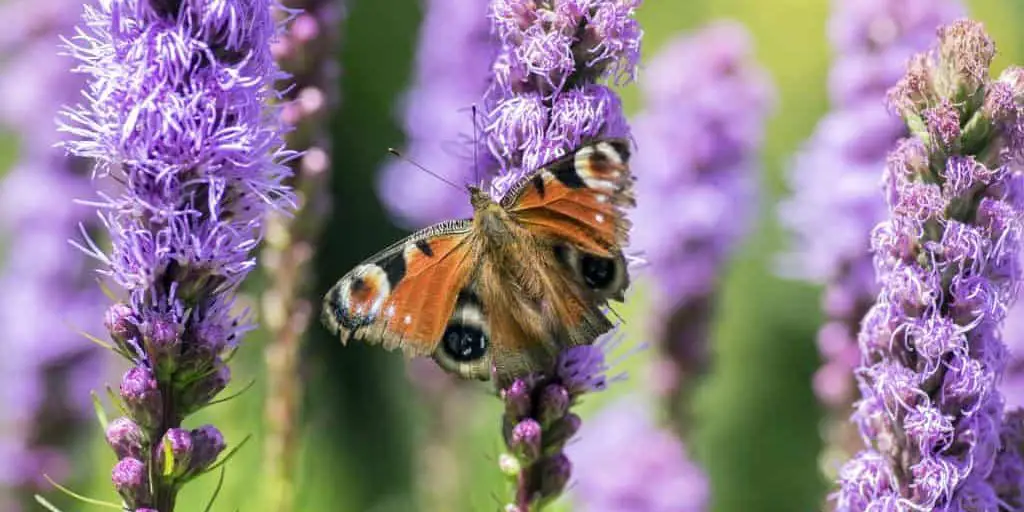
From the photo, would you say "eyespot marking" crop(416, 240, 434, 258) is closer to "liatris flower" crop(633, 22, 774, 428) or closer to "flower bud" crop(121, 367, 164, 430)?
"flower bud" crop(121, 367, 164, 430)

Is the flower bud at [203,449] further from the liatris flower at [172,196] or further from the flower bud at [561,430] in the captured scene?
the flower bud at [561,430]

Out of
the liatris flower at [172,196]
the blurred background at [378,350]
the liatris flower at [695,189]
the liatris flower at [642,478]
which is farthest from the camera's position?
the liatris flower at [695,189]

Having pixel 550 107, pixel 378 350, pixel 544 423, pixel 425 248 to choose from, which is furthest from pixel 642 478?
pixel 378 350

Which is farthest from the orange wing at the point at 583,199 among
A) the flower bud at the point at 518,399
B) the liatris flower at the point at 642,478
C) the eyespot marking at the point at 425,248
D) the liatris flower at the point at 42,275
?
the liatris flower at the point at 42,275

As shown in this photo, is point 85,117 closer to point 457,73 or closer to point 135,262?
point 135,262

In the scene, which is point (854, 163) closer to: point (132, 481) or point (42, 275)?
point (132, 481)

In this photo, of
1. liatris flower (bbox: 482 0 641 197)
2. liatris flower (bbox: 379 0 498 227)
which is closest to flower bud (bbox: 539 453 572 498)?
liatris flower (bbox: 482 0 641 197)

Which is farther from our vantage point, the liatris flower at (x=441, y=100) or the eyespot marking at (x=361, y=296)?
the liatris flower at (x=441, y=100)
